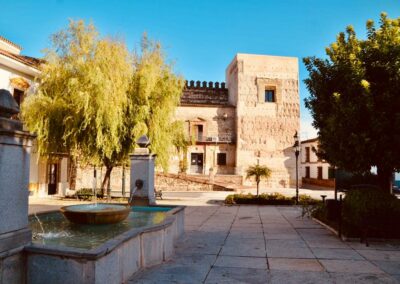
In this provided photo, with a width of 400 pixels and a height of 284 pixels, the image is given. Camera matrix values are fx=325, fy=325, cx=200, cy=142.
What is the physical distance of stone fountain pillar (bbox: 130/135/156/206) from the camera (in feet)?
30.5

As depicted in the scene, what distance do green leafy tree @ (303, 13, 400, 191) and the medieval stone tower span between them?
24801 millimetres

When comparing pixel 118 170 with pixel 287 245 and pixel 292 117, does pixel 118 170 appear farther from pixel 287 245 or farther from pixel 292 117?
pixel 287 245

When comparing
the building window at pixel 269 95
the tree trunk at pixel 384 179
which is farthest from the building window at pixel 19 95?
the building window at pixel 269 95

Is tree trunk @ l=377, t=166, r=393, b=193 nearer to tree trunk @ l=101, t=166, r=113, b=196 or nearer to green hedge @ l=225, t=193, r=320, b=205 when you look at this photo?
green hedge @ l=225, t=193, r=320, b=205

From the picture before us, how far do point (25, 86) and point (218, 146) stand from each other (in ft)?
67.8

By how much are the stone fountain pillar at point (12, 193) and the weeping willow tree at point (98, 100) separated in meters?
11.7

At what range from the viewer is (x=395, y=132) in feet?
25.8

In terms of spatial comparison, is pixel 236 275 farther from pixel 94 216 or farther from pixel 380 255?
pixel 380 255

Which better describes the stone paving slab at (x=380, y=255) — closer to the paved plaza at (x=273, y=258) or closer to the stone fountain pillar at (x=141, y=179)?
the paved plaza at (x=273, y=258)

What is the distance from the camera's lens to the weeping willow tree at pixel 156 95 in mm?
16484

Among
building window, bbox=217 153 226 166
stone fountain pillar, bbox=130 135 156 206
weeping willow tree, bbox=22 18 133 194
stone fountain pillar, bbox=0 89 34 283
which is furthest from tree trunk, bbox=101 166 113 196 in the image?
building window, bbox=217 153 226 166

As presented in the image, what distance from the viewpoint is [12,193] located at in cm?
353

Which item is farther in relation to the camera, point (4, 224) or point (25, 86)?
point (25, 86)

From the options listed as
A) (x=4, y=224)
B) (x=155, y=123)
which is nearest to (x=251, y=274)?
(x=4, y=224)
